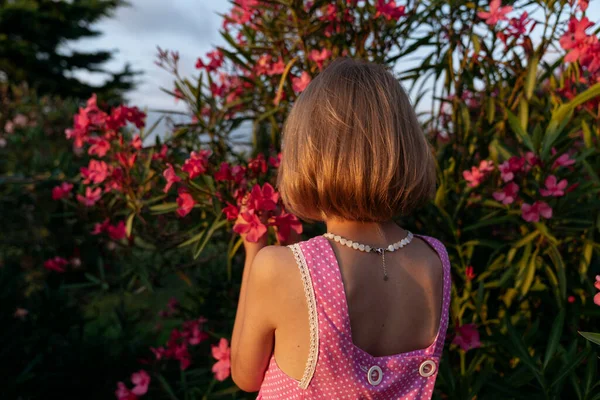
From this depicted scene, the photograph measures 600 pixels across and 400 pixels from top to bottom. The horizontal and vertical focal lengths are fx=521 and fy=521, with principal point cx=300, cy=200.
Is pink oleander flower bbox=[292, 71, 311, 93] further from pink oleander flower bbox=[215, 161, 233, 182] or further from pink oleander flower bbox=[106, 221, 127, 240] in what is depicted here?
pink oleander flower bbox=[106, 221, 127, 240]

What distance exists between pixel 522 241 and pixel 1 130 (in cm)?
454

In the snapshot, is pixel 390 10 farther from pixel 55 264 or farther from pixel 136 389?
pixel 55 264

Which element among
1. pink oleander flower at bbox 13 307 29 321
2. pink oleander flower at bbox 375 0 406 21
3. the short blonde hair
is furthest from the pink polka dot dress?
pink oleander flower at bbox 13 307 29 321

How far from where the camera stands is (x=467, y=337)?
170cm

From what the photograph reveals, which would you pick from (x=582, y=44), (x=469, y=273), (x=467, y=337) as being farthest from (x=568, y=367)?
(x=582, y=44)

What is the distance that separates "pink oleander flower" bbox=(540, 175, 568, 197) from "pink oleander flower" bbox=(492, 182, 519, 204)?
0.09 m

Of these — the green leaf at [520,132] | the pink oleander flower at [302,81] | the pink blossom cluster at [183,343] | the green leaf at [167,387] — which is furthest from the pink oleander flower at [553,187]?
the green leaf at [167,387]

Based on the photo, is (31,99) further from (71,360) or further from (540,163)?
(540,163)

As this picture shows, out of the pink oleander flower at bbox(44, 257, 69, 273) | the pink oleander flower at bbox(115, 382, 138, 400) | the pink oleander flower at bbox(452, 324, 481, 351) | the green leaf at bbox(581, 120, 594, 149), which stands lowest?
the pink oleander flower at bbox(115, 382, 138, 400)

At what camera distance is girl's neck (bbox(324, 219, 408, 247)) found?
1.10m

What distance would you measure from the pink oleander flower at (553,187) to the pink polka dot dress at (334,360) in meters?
0.62

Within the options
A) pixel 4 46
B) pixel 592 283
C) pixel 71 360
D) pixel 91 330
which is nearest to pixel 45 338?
pixel 71 360

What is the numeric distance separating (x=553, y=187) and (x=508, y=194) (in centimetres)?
13

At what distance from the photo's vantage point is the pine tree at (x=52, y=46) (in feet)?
47.0
